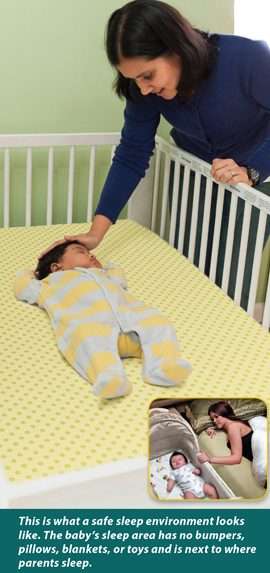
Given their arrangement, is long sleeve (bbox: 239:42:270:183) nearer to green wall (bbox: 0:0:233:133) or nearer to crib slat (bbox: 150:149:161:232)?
crib slat (bbox: 150:149:161:232)

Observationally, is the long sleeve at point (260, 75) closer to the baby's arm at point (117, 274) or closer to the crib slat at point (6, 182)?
the baby's arm at point (117, 274)

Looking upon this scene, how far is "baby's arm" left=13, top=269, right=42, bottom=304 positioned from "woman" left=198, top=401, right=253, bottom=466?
672mm

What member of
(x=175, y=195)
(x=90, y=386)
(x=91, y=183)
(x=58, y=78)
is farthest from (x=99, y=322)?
(x=58, y=78)

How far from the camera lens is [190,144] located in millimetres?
1703

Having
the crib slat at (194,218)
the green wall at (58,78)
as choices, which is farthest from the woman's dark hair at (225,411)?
the green wall at (58,78)

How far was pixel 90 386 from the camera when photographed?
3.67ft

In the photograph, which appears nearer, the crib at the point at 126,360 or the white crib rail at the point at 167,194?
the crib at the point at 126,360

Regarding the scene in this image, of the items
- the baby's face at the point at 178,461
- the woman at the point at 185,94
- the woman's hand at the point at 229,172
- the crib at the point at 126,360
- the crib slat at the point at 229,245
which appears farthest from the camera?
the crib slat at the point at 229,245

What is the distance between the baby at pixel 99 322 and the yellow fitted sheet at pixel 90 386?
0.10 ft

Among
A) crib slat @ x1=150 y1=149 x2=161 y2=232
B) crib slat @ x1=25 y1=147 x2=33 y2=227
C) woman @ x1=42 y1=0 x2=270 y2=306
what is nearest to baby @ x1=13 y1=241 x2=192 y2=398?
woman @ x1=42 y1=0 x2=270 y2=306

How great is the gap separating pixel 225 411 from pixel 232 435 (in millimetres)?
42

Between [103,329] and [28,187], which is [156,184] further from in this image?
[103,329]

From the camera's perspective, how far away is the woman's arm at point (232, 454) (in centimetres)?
79
